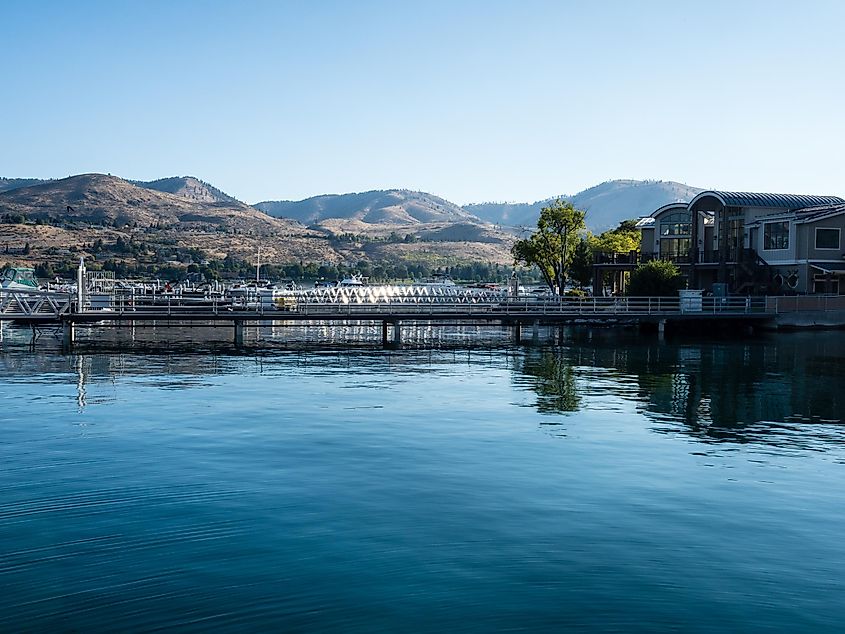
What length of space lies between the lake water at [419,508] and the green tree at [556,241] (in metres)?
45.5

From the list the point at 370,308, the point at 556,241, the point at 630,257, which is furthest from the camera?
the point at 556,241

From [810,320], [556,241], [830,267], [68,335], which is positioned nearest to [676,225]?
[556,241]

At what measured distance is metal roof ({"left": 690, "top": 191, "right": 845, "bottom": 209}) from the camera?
6331 centimetres

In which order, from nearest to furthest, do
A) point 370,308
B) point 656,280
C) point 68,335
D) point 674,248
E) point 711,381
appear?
point 711,381 → point 68,335 → point 370,308 → point 656,280 → point 674,248

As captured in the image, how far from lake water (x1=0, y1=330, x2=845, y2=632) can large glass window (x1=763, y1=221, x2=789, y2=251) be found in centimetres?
3055

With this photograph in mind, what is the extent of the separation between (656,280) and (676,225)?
11507 millimetres

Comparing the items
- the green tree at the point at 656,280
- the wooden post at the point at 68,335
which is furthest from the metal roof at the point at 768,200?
the wooden post at the point at 68,335

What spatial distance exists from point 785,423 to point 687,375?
37.6 feet

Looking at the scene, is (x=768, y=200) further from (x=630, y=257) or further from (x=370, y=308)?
(x=370, y=308)

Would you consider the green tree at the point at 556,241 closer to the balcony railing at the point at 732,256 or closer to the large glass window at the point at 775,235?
the balcony railing at the point at 732,256

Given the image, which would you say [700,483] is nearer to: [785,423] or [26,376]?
[785,423]

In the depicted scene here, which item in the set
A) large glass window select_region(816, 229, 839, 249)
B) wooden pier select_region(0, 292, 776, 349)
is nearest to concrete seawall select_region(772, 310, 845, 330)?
wooden pier select_region(0, 292, 776, 349)

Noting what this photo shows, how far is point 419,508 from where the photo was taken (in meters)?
15.9

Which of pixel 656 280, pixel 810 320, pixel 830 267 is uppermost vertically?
pixel 830 267
